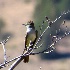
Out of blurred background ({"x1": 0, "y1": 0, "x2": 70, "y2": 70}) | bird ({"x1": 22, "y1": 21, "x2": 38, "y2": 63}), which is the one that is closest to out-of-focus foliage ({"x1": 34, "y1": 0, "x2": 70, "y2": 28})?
blurred background ({"x1": 0, "y1": 0, "x2": 70, "y2": 70})

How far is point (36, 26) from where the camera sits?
62.2 ft

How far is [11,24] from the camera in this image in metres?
23.1

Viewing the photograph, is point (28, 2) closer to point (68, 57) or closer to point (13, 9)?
point (13, 9)

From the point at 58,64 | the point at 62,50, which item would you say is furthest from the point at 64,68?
the point at 62,50

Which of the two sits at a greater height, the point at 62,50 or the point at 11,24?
the point at 11,24

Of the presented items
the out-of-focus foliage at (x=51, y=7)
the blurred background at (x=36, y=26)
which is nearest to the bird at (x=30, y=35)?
the blurred background at (x=36, y=26)

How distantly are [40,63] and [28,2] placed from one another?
292 inches

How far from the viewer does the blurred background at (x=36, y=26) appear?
18703 mm

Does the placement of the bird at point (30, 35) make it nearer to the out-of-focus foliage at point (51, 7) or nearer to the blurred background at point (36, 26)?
the blurred background at point (36, 26)

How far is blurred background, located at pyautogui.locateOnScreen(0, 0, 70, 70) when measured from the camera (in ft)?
61.4

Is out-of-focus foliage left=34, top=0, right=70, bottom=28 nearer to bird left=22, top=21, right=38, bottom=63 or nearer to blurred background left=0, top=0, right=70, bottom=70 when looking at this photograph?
blurred background left=0, top=0, right=70, bottom=70

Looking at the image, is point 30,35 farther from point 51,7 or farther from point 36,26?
point 51,7

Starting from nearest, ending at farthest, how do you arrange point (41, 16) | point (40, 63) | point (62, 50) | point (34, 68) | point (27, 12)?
point (34, 68) < point (40, 63) < point (62, 50) < point (41, 16) < point (27, 12)

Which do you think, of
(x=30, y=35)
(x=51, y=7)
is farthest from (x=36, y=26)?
(x=30, y=35)
